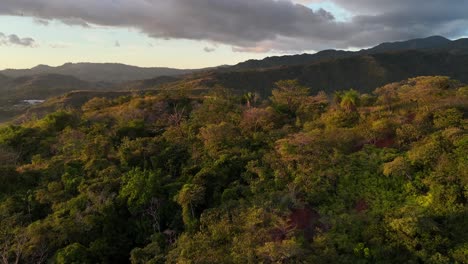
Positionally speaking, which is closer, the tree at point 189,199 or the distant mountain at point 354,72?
the tree at point 189,199

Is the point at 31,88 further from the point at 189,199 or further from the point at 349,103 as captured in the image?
the point at 189,199

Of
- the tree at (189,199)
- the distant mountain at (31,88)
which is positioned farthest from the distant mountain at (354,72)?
the tree at (189,199)

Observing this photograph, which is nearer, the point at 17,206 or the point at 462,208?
the point at 462,208

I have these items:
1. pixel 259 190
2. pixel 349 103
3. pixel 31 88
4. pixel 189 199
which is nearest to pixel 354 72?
pixel 349 103

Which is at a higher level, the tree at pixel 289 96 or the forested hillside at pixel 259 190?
the tree at pixel 289 96

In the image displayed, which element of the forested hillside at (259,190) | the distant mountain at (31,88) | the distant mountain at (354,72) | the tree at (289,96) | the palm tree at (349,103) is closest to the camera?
the forested hillside at (259,190)

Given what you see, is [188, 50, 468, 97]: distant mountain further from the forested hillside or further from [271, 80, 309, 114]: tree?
the forested hillside

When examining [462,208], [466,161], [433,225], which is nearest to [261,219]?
[433,225]

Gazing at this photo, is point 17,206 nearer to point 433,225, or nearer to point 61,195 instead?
point 61,195

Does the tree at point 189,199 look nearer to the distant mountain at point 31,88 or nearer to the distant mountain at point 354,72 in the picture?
the distant mountain at point 354,72
